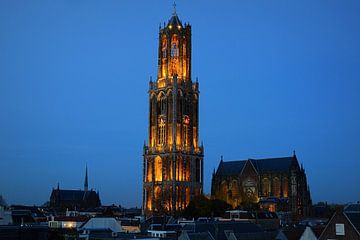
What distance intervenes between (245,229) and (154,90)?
285 ft

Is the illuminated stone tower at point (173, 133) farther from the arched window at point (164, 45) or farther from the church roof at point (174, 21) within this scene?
the church roof at point (174, 21)

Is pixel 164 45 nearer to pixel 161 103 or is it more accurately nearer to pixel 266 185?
pixel 161 103

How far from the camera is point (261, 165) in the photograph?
167250mm

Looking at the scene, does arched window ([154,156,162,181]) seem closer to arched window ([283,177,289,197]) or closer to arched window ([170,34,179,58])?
arched window ([170,34,179,58])

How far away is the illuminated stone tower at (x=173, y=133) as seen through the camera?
14950 cm

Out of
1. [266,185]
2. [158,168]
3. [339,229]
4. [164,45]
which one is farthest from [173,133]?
[339,229]

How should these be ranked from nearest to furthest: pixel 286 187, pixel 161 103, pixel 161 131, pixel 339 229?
1. pixel 339 229
2. pixel 161 131
3. pixel 286 187
4. pixel 161 103

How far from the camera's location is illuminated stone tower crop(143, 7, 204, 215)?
149500 mm

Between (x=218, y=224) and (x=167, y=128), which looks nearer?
(x=218, y=224)

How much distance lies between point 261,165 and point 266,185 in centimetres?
745

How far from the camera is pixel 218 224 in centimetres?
7544

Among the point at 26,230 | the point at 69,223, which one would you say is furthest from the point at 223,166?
the point at 26,230

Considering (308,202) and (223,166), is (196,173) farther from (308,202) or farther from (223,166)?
(308,202)

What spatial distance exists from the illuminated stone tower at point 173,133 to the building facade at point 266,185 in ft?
44.2
